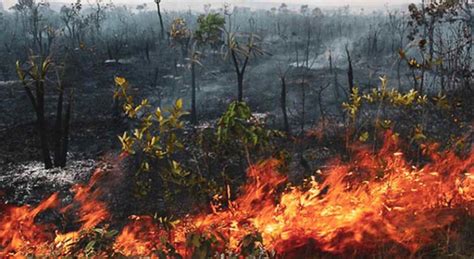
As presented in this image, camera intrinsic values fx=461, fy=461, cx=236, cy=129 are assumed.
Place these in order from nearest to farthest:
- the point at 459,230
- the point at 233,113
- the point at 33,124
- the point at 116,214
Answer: the point at 459,230
the point at 233,113
the point at 116,214
the point at 33,124

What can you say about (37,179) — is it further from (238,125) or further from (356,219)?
(356,219)

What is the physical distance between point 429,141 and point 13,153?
12.7 m

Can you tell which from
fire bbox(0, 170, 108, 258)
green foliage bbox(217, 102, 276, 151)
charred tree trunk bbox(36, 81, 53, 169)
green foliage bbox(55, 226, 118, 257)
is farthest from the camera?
charred tree trunk bbox(36, 81, 53, 169)

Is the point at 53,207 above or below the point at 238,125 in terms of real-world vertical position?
below

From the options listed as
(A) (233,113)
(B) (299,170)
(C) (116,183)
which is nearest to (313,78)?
(B) (299,170)

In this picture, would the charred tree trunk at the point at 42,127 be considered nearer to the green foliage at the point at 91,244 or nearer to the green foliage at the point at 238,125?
the green foliage at the point at 238,125

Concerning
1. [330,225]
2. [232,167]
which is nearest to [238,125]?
[330,225]

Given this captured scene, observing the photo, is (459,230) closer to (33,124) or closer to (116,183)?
(116,183)

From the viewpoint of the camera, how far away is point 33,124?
17.5 m

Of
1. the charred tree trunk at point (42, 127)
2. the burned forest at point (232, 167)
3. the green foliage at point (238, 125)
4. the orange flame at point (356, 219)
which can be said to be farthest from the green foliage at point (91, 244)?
the charred tree trunk at point (42, 127)

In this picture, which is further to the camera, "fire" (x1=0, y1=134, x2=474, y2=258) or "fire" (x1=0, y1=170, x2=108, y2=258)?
"fire" (x1=0, y1=170, x2=108, y2=258)

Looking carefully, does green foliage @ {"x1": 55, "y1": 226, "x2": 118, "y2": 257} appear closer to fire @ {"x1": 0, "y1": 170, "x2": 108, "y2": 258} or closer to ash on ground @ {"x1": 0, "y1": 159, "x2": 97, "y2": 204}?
fire @ {"x1": 0, "y1": 170, "x2": 108, "y2": 258}

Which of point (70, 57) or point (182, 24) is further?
point (70, 57)

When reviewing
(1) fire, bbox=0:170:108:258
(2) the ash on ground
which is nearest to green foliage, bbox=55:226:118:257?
(1) fire, bbox=0:170:108:258
